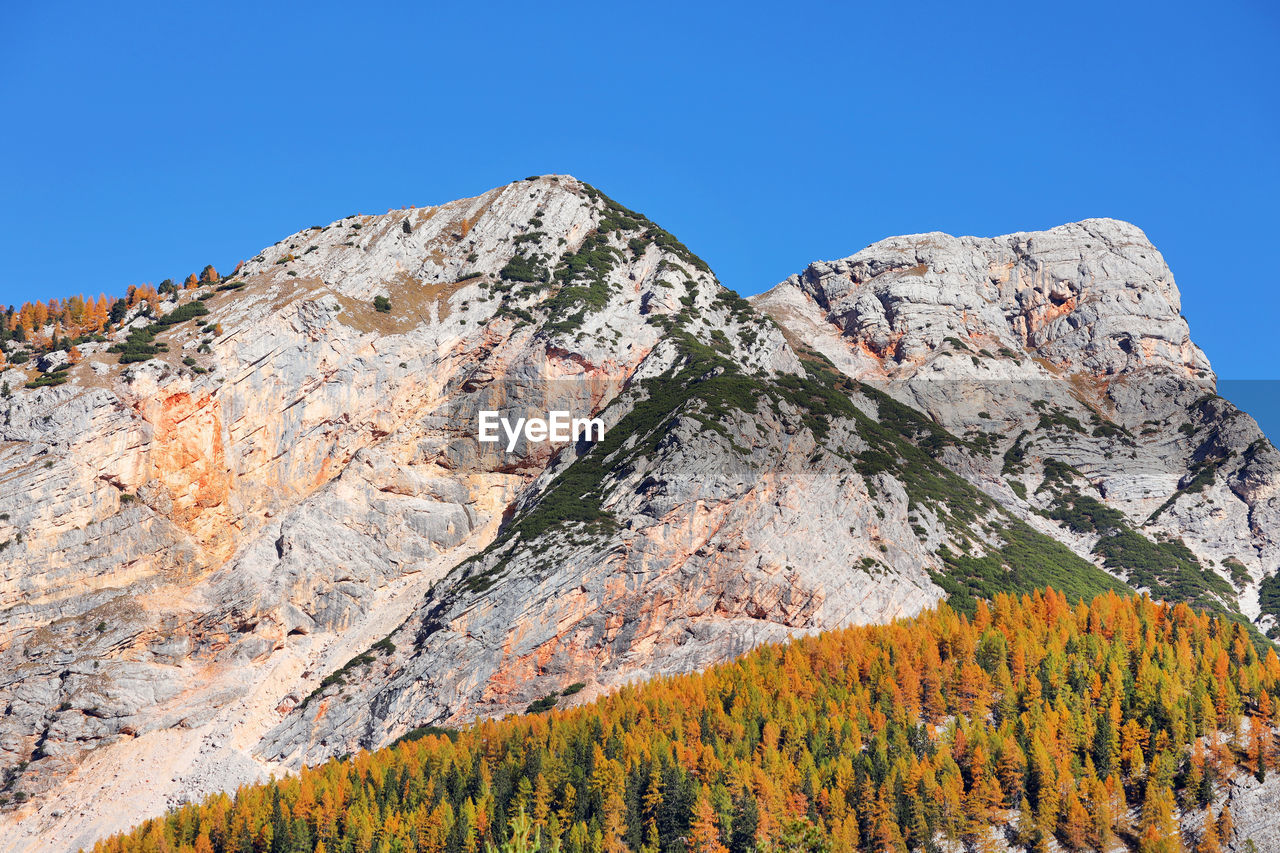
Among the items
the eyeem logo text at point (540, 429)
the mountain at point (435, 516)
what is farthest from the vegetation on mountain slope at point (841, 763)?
the eyeem logo text at point (540, 429)

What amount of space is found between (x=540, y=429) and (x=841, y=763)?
68012 millimetres

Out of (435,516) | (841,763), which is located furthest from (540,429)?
(841,763)

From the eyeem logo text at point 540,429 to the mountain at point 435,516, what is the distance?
1.48 m

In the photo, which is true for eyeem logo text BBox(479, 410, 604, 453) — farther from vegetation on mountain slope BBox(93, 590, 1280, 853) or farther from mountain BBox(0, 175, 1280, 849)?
vegetation on mountain slope BBox(93, 590, 1280, 853)

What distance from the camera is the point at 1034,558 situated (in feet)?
469

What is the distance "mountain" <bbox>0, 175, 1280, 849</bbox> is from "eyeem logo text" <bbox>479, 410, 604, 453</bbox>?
148 centimetres

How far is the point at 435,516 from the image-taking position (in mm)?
137500

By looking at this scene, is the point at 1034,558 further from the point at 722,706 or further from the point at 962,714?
the point at 722,706

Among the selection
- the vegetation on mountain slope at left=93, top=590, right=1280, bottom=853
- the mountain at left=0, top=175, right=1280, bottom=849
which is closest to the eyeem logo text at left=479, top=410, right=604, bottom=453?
the mountain at left=0, top=175, right=1280, bottom=849

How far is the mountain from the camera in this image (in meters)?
111

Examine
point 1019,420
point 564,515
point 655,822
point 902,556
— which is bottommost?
point 655,822

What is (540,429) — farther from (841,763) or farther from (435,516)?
(841,763)

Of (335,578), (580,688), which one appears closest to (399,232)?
(335,578)

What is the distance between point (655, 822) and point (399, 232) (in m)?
103
